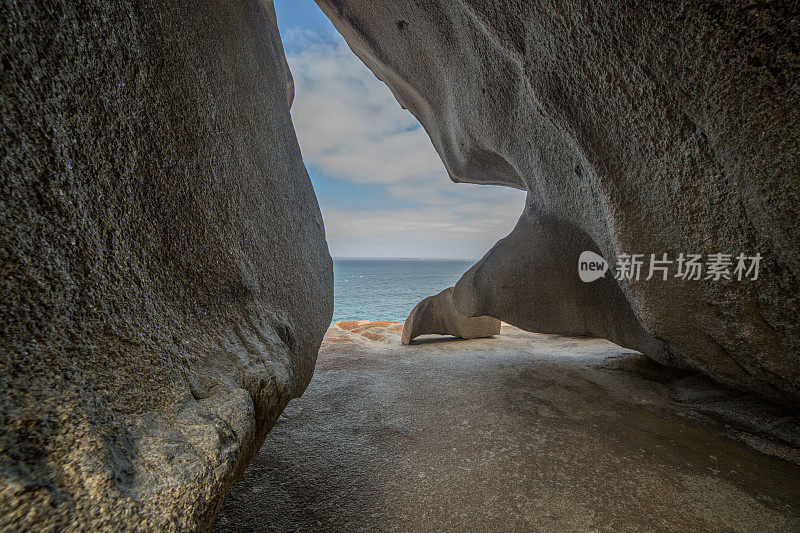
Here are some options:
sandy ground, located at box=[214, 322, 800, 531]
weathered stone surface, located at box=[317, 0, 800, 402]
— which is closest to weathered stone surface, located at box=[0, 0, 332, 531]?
sandy ground, located at box=[214, 322, 800, 531]

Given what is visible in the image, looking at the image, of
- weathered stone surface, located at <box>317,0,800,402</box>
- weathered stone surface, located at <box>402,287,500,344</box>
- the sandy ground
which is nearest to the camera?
weathered stone surface, located at <box>317,0,800,402</box>

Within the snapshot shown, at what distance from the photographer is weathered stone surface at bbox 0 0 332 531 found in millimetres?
668

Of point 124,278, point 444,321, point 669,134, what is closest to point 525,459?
point 669,134

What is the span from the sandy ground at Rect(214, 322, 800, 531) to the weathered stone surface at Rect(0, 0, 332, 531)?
74cm

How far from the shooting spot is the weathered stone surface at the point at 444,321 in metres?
6.77

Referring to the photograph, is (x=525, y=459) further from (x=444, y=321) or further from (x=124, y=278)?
(x=444, y=321)

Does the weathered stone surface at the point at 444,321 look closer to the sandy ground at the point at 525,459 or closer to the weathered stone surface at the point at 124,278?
the sandy ground at the point at 525,459

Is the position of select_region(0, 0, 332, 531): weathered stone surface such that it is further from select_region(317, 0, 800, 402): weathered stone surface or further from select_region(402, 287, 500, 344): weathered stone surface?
select_region(402, 287, 500, 344): weathered stone surface

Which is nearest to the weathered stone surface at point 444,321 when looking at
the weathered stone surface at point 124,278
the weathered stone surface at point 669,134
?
the weathered stone surface at point 669,134

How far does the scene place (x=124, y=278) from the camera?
0.98 m

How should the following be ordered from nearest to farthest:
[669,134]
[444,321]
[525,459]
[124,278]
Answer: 1. [124,278]
2. [669,134]
3. [525,459]
4. [444,321]

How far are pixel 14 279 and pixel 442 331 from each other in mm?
6631

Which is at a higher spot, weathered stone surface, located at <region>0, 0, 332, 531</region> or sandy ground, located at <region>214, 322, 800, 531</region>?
weathered stone surface, located at <region>0, 0, 332, 531</region>

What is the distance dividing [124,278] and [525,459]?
2.34 meters
